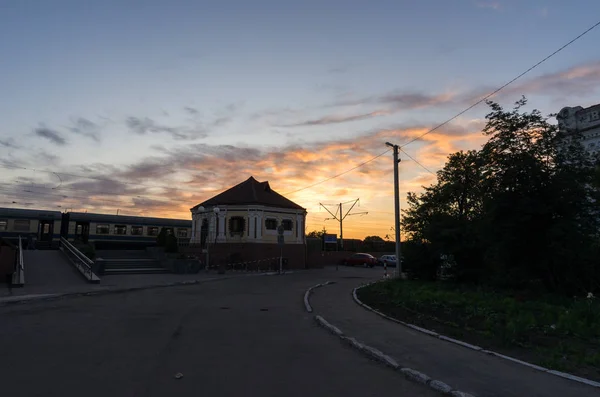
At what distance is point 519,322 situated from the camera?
977 cm

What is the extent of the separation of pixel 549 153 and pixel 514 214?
237 cm

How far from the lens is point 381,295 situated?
58.0 feet

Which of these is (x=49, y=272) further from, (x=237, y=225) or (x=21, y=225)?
(x=237, y=225)

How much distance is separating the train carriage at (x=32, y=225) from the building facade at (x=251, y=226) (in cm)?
1202

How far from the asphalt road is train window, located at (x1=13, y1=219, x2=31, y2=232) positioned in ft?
90.3

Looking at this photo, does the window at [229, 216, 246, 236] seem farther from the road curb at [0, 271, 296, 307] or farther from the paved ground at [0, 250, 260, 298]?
the road curb at [0, 271, 296, 307]

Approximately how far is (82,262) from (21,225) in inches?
649

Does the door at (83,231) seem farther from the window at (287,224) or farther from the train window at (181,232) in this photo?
the window at (287,224)

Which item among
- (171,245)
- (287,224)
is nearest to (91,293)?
(171,245)

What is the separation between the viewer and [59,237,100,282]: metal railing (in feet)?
79.2

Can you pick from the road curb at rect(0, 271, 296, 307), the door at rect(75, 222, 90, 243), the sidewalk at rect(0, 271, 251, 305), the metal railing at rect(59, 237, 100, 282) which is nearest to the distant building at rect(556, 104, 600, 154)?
the road curb at rect(0, 271, 296, 307)

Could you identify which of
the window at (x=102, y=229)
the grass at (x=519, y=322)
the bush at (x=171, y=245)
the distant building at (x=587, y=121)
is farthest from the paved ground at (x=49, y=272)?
the distant building at (x=587, y=121)

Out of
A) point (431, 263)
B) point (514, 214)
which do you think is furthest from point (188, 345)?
point (431, 263)

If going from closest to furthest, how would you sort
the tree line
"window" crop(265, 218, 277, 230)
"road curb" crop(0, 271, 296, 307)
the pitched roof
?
the tree line, "road curb" crop(0, 271, 296, 307), the pitched roof, "window" crop(265, 218, 277, 230)
